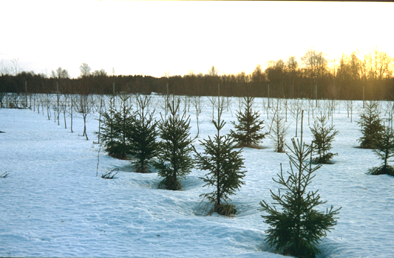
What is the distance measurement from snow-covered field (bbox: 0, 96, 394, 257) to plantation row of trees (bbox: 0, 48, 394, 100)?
947 inches

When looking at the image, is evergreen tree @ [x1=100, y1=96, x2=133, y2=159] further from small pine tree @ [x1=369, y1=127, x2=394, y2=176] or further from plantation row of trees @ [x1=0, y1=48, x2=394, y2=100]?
plantation row of trees @ [x1=0, y1=48, x2=394, y2=100]

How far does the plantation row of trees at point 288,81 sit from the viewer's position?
119 feet

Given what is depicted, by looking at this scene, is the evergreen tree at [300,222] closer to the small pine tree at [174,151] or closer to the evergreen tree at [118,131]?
the small pine tree at [174,151]

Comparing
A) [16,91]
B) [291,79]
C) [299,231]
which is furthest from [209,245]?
[291,79]

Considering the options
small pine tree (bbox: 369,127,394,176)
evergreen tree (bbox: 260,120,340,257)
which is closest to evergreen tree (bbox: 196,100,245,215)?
evergreen tree (bbox: 260,120,340,257)

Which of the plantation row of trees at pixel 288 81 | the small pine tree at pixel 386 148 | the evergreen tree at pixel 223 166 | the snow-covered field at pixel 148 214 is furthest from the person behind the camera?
the plantation row of trees at pixel 288 81

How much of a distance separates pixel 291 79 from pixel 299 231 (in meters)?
51.6

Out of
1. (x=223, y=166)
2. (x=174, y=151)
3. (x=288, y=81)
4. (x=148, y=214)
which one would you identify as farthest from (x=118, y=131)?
(x=288, y=81)

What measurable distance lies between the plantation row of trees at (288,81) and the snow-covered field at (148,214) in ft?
78.9

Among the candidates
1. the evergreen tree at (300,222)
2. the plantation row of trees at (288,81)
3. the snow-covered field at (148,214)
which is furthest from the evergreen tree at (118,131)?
the plantation row of trees at (288,81)

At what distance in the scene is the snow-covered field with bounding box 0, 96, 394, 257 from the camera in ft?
14.3

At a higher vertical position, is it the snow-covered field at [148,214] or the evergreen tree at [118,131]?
the evergreen tree at [118,131]

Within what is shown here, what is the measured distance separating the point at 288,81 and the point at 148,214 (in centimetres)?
4963

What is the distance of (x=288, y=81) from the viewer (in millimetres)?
50906
